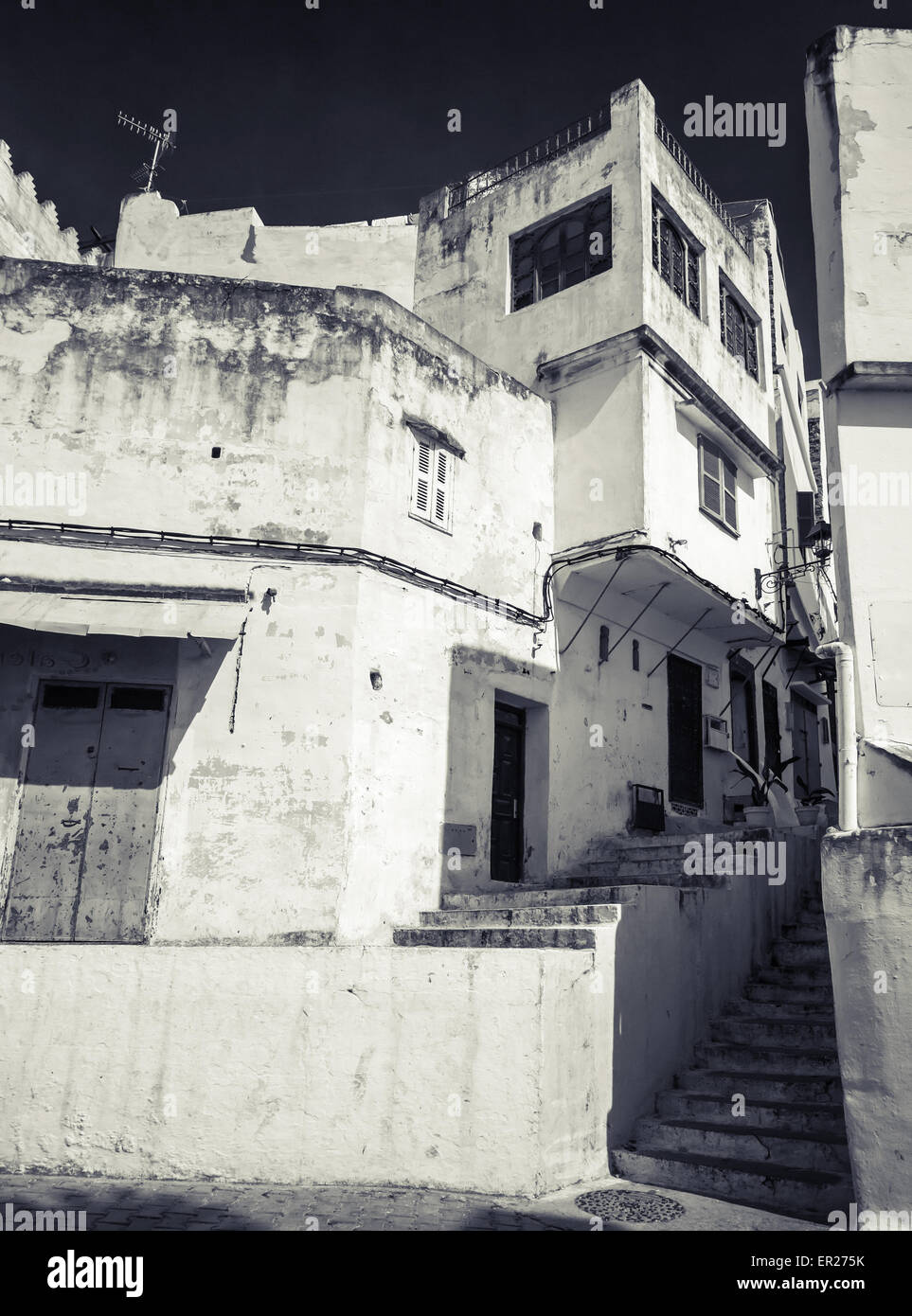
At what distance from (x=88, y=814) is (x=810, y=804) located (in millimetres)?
12319

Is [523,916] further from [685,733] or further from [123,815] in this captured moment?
[685,733]

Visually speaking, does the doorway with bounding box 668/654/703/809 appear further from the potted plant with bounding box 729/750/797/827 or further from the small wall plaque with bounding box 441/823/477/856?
the small wall plaque with bounding box 441/823/477/856

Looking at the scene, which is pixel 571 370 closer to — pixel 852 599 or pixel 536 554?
pixel 536 554

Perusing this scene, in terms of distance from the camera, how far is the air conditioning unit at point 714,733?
1487cm

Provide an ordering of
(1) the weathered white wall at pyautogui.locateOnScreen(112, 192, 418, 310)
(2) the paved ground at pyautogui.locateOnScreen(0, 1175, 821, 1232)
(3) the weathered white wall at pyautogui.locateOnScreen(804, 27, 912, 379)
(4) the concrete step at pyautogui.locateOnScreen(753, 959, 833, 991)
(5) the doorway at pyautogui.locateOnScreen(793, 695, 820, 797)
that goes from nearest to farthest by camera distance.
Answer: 1. (2) the paved ground at pyautogui.locateOnScreen(0, 1175, 821, 1232)
2. (3) the weathered white wall at pyautogui.locateOnScreen(804, 27, 912, 379)
3. (4) the concrete step at pyautogui.locateOnScreen(753, 959, 833, 991)
4. (1) the weathered white wall at pyautogui.locateOnScreen(112, 192, 418, 310)
5. (5) the doorway at pyautogui.locateOnScreen(793, 695, 820, 797)

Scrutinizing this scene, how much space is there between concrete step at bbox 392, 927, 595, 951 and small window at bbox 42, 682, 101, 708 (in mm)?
3791

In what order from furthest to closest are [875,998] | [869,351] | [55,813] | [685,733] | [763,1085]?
[685,733]
[55,813]
[763,1085]
[869,351]
[875,998]

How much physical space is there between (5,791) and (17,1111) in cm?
307

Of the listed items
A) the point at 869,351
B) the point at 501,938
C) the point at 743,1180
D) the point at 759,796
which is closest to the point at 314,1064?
the point at 501,938

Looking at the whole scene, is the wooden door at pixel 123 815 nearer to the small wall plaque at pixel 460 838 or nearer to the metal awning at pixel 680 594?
the small wall plaque at pixel 460 838

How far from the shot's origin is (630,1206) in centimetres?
654

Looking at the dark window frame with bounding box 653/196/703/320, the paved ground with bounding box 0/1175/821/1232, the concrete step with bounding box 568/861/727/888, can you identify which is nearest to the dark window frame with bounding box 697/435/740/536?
the dark window frame with bounding box 653/196/703/320

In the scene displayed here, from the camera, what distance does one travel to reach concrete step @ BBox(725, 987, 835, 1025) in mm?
8789
